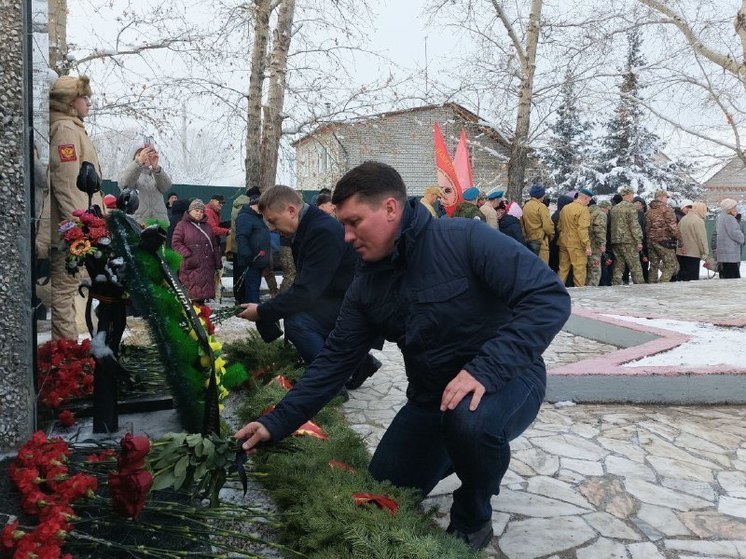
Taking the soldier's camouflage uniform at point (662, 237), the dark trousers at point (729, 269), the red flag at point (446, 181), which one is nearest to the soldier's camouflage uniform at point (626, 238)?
the soldier's camouflage uniform at point (662, 237)

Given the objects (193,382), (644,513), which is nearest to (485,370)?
(644,513)

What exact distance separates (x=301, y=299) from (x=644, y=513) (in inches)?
96.0

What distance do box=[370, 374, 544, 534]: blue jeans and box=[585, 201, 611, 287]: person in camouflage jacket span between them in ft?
34.7

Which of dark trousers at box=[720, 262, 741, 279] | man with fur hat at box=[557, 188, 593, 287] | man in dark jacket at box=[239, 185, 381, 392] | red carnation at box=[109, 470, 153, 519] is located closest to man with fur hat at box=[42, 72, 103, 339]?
man in dark jacket at box=[239, 185, 381, 392]

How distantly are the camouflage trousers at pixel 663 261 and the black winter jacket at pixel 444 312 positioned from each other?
40.7 ft

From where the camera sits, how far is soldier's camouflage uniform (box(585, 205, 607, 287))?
43.0 feet

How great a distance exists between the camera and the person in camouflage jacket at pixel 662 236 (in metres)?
14.0

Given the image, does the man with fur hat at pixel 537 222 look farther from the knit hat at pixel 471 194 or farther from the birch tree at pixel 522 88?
the birch tree at pixel 522 88

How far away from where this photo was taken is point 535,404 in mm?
2924

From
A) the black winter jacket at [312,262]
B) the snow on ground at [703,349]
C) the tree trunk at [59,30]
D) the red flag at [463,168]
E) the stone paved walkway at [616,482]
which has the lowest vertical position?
the stone paved walkway at [616,482]

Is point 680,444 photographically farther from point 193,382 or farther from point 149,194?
point 149,194

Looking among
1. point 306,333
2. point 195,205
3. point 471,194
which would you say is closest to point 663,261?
point 471,194

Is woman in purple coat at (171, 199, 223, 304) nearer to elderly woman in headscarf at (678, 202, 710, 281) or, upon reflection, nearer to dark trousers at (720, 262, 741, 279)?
elderly woman in headscarf at (678, 202, 710, 281)

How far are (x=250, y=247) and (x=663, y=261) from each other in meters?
8.95
